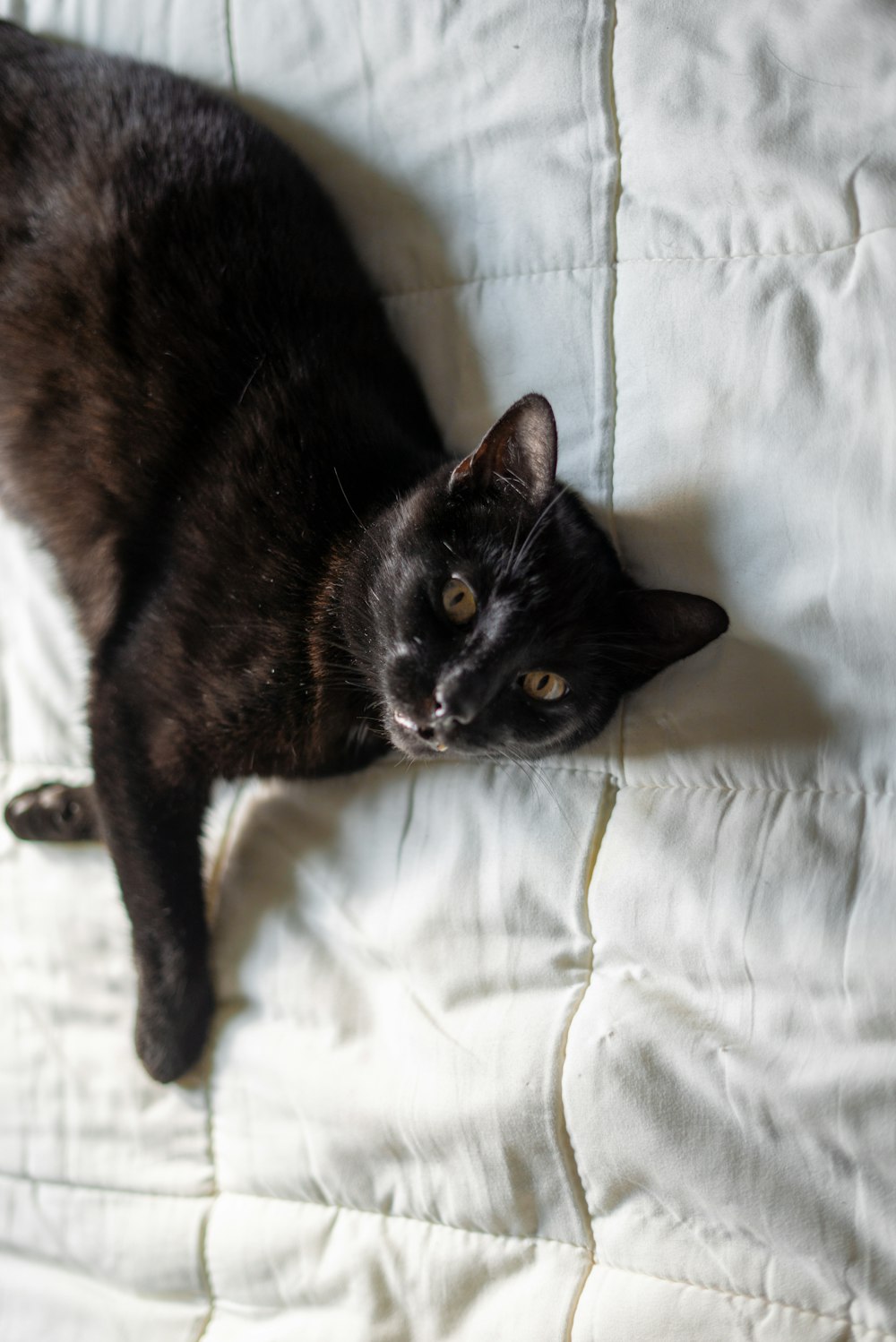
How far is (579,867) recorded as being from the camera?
1.20 m

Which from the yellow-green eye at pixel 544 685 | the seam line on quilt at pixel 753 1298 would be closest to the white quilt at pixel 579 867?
the seam line on quilt at pixel 753 1298

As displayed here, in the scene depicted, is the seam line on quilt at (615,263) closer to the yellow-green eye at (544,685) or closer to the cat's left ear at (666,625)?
the cat's left ear at (666,625)

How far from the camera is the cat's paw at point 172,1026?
51.4 inches

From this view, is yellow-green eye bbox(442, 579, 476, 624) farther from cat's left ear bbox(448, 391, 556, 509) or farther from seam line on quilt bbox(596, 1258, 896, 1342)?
seam line on quilt bbox(596, 1258, 896, 1342)

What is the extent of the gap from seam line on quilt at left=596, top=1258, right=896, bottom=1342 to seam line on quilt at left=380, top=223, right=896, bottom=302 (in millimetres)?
1123

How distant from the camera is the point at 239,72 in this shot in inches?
59.5

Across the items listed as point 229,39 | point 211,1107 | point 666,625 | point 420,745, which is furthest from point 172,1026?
point 229,39

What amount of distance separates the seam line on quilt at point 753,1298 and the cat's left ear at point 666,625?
2.12 ft

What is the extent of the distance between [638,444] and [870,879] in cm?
57

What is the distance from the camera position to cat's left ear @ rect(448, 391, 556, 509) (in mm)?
1119

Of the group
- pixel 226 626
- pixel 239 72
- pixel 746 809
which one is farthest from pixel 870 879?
pixel 239 72

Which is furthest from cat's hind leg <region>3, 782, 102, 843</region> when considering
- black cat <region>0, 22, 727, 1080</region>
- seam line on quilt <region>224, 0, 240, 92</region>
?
seam line on quilt <region>224, 0, 240, 92</region>

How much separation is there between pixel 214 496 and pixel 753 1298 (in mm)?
1104

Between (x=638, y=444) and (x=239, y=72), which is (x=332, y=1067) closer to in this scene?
(x=638, y=444)
